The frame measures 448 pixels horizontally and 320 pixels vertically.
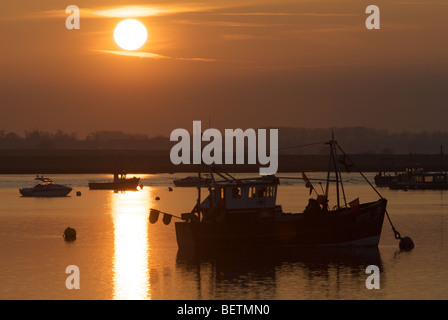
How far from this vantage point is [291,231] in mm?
64250

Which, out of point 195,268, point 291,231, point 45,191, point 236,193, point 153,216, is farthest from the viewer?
point 45,191

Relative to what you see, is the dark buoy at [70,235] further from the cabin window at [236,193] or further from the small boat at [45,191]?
the small boat at [45,191]

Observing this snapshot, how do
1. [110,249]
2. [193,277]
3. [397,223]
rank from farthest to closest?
[397,223]
[110,249]
[193,277]

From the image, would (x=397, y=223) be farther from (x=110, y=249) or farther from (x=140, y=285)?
(x=140, y=285)

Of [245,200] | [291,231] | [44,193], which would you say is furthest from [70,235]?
[44,193]

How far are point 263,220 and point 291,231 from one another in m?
2.67

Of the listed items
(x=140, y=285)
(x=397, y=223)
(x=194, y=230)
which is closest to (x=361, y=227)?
(x=194, y=230)

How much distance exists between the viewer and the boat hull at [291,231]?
63.7m

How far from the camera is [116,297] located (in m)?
48.0

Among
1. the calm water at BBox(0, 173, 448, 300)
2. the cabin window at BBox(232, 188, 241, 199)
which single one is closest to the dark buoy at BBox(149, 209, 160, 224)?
the calm water at BBox(0, 173, 448, 300)

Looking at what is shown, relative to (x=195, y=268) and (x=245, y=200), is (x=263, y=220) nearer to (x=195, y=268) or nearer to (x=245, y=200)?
(x=245, y=200)

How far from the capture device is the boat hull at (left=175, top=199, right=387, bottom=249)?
209 ft

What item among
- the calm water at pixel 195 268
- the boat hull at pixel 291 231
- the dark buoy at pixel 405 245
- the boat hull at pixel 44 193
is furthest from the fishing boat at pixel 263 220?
the boat hull at pixel 44 193
